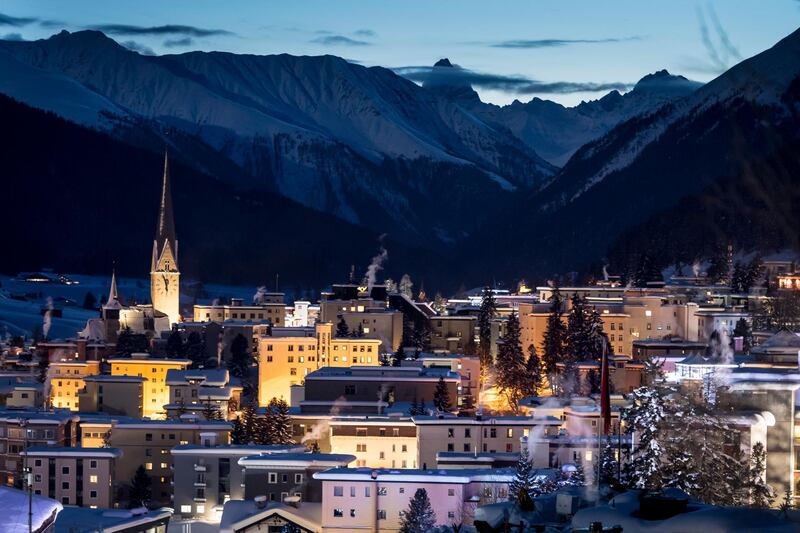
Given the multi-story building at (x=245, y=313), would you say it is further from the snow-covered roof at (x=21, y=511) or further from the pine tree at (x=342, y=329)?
the snow-covered roof at (x=21, y=511)

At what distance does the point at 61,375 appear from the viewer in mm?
99375

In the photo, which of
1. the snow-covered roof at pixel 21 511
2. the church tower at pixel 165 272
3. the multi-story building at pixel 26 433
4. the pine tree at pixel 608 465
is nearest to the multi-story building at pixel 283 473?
the snow-covered roof at pixel 21 511

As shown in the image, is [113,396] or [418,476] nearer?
[418,476]

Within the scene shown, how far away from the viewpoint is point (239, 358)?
110625 mm

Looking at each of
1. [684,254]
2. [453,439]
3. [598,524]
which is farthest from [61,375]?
[598,524]

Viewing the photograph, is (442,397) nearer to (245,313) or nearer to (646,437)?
(646,437)

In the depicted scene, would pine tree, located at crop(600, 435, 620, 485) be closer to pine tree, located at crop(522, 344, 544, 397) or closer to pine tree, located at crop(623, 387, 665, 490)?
pine tree, located at crop(623, 387, 665, 490)

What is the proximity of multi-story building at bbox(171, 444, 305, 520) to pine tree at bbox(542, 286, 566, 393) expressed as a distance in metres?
28.2

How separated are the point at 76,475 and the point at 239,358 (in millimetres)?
41200

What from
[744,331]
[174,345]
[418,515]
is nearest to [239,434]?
[418,515]

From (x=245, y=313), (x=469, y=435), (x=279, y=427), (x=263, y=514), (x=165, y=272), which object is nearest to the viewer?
(x=263, y=514)

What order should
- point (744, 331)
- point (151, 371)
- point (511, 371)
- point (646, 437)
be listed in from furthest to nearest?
point (151, 371) < point (744, 331) < point (511, 371) < point (646, 437)

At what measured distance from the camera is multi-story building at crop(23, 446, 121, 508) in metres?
68.9

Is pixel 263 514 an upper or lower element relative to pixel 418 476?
lower
